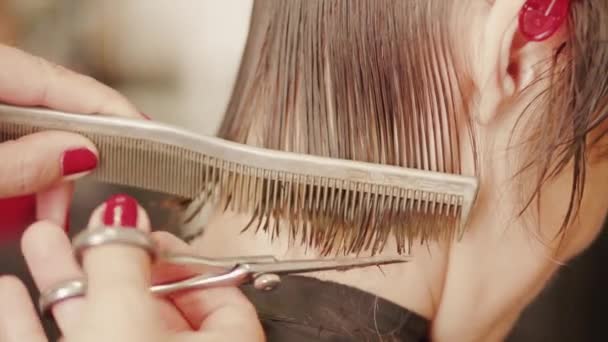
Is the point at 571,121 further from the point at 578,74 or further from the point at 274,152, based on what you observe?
the point at 274,152

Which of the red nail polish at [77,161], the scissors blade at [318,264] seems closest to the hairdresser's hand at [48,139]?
the red nail polish at [77,161]

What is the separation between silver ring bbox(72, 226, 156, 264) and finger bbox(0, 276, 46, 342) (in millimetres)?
54

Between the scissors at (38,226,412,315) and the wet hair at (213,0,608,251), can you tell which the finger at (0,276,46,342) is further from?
the wet hair at (213,0,608,251)

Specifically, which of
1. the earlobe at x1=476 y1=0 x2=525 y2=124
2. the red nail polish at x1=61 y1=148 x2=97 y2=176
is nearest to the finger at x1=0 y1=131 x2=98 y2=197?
the red nail polish at x1=61 y1=148 x2=97 y2=176

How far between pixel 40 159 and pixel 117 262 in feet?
0.36

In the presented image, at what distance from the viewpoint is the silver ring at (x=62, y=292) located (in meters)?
0.38

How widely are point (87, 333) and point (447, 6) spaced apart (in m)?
0.28

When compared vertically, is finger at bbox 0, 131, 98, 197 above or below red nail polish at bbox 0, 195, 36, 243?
above

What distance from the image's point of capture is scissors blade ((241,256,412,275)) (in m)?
0.43

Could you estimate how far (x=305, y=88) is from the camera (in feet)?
1.53

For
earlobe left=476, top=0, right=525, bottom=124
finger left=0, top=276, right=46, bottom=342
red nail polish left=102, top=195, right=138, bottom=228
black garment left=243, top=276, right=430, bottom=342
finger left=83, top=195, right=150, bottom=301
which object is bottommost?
black garment left=243, top=276, right=430, bottom=342

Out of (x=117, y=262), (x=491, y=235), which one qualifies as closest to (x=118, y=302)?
(x=117, y=262)

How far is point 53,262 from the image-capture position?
41cm

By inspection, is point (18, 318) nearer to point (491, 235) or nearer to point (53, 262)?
point (53, 262)
